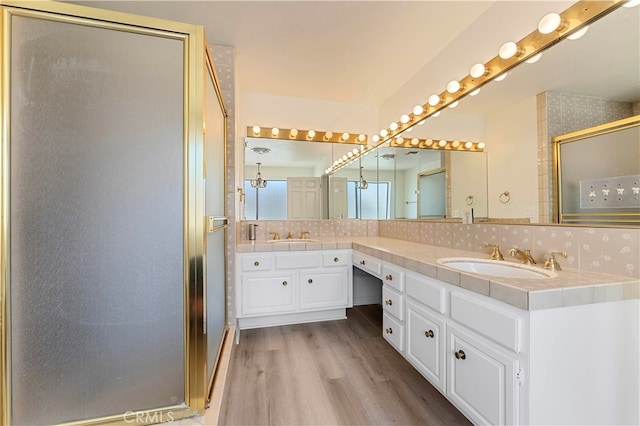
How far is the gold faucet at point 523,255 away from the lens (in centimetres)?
132

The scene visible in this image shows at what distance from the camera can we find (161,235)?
1028 mm

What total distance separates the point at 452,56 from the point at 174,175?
2.00m

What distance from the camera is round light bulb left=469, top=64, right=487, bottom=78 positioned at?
1.56m

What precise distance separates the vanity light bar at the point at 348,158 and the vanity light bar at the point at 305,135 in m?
0.07

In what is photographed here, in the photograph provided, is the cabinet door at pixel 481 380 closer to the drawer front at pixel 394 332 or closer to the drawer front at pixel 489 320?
the drawer front at pixel 489 320

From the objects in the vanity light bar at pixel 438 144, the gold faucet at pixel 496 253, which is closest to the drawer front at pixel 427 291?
the gold faucet at pixel 496 253

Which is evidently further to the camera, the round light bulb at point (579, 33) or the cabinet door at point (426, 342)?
the cabinet door at point (426, 342)

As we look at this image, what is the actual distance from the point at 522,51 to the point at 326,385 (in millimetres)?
2160

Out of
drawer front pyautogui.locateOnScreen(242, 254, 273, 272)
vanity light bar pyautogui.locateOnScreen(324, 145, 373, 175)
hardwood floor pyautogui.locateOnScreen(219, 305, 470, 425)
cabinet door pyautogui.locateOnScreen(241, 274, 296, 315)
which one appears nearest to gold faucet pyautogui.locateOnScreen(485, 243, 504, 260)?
hardwood floor pyautogui.locateOnScreen(219, 305, 470, 425)

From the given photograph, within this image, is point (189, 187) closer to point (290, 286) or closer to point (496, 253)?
point (290, 286)

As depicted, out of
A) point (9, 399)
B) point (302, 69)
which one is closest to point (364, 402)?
point (9, 399)

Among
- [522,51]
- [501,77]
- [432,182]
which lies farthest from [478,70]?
[432,182]

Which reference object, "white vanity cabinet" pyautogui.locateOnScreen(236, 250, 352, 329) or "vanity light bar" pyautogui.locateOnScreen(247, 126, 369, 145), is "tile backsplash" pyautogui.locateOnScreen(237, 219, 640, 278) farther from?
"vanity light bar" pyautogui.locateOnScreen(247, 126, 369, 145)

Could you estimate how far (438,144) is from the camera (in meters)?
2.06
